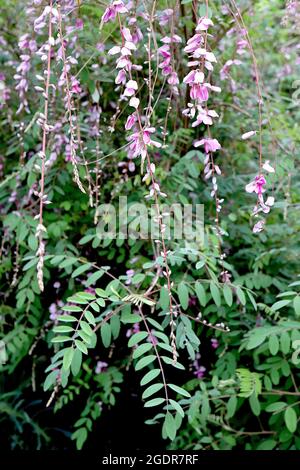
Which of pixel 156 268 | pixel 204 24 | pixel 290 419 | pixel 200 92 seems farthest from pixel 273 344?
pixel 204 24

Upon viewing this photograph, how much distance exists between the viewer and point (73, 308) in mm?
1183

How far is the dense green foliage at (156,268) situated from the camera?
5.45ft

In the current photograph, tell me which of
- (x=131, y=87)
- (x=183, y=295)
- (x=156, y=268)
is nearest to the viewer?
(x=131, y=87)

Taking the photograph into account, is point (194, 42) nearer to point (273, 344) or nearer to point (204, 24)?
point (204, 24)

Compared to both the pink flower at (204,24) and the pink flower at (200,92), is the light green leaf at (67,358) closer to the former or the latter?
the pink flower at (200,92)

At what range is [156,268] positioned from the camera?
62.3 inches

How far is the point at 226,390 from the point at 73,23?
3.85 ft

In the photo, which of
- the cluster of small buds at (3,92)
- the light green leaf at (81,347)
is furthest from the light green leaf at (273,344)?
the cluster of small buds at (3,92)

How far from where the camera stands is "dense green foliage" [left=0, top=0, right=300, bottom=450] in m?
1.66

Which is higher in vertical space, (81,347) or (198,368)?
(81,347)

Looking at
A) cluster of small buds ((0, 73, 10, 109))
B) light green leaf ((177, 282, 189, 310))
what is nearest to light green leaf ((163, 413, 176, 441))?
light green leaf ((177, 282, 189, 310))
